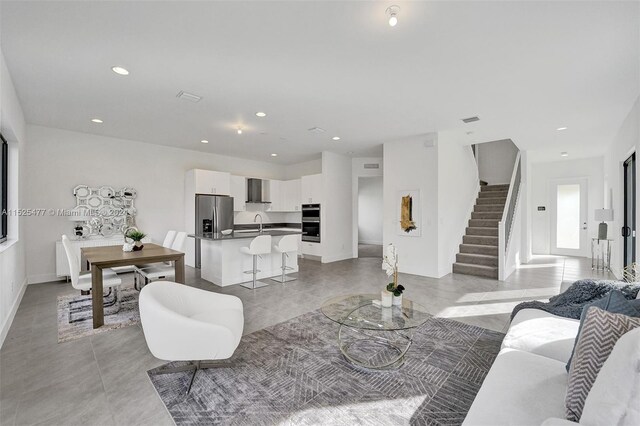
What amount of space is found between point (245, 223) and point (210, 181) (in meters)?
1.87

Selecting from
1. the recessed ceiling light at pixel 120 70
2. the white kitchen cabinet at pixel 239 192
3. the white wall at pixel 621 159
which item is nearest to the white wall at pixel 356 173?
the white kitchen cabinet at pixel 239 192

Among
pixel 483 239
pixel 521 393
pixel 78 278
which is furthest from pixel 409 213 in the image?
pixel 78 278

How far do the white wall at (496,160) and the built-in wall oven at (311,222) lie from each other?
18.3 feet

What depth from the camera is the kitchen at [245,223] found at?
517 cm

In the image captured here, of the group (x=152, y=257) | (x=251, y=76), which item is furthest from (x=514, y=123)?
(x=152, y=257)

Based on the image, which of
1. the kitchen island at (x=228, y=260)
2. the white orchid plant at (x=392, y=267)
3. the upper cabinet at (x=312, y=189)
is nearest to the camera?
the white orchid plant at (x=392, y=267)

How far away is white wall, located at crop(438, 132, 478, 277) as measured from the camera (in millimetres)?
5785

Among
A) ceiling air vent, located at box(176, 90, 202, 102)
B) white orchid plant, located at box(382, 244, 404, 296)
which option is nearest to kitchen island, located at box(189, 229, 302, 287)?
ceiling air vent, located at box(176, 90, 202, 102)

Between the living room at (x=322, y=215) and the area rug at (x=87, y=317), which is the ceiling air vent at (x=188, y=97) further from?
the area rug at (x=87, y=317)

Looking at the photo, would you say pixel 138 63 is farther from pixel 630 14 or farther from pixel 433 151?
pixel 433 151

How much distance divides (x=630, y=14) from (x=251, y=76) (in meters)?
3.44

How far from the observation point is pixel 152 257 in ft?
11.7

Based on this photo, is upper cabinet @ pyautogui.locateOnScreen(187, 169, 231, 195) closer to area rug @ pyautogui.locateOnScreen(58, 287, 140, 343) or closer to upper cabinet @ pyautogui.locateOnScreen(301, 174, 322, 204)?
upper cabinet @ pyautogui.locateOnScreen(301, 174, 322, 204)

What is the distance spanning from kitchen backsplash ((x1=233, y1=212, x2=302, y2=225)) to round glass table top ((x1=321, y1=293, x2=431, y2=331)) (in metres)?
5.96
